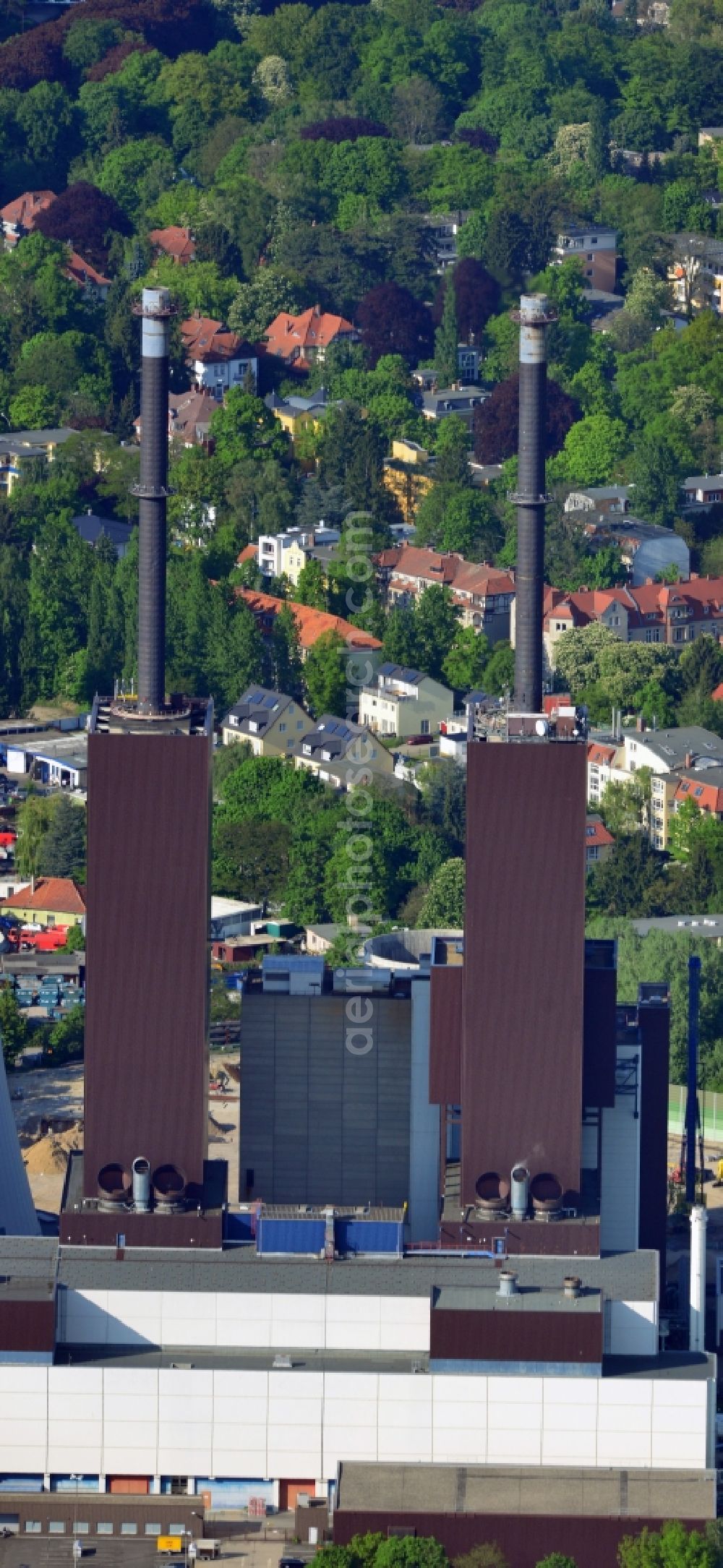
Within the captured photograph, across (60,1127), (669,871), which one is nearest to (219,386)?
(669,871)

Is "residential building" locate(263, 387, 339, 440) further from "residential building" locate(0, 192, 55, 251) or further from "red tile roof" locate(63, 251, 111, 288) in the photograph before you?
"residential building" locate(0, 192, 55, 251)

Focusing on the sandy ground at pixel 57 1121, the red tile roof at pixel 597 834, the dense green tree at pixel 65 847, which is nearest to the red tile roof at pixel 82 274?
the dense green tree at pixel 65 847

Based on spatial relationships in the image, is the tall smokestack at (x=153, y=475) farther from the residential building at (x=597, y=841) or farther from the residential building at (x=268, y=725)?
the residential building at (x=268, y=725)

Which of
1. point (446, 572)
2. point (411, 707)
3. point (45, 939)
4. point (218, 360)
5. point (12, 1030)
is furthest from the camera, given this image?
point (218, 360)

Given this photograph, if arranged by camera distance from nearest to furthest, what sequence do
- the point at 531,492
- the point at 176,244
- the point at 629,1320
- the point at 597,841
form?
the point at 629,1320
the point at 531,492
the point at 597,841
the point at 176,244

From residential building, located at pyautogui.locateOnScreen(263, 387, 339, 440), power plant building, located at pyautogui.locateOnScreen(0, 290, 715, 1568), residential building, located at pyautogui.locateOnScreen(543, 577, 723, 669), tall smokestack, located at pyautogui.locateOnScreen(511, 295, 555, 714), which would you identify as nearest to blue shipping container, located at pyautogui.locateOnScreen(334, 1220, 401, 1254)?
power plant building, located at pyautogui.locateOnScreen(0, 290, 715, 1568)

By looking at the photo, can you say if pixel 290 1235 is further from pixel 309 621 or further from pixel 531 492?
pixel 309 621

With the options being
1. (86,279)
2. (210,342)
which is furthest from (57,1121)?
(86,279)
